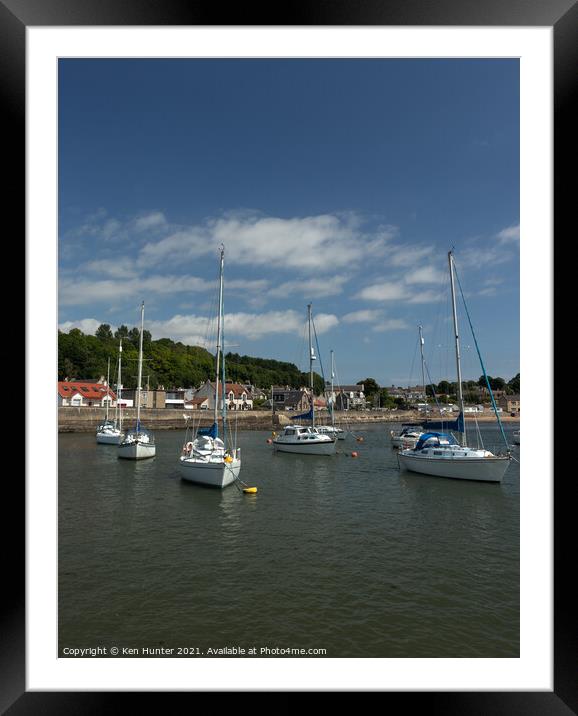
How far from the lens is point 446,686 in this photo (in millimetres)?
2713

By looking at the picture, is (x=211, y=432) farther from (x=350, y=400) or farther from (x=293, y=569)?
(x=350, y=400)

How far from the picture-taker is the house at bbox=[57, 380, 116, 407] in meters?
26.5

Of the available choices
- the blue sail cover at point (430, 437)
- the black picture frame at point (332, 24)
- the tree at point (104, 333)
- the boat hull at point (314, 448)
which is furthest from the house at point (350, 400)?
the black picture frame at point (332, 24)

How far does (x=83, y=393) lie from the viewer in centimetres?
2805

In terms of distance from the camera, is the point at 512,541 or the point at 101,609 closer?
the point at 101,609

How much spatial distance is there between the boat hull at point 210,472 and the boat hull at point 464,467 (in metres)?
6.56

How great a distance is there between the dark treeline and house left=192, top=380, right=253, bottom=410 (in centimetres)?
142

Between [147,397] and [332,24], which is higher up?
[332,24]

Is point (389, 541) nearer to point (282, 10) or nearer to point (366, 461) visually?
point (282, 10)

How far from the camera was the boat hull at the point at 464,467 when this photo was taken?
1328cm

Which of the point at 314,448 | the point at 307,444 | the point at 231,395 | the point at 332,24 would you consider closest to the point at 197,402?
the point at 231,395

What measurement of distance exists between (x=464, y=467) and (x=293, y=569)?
368 inches
